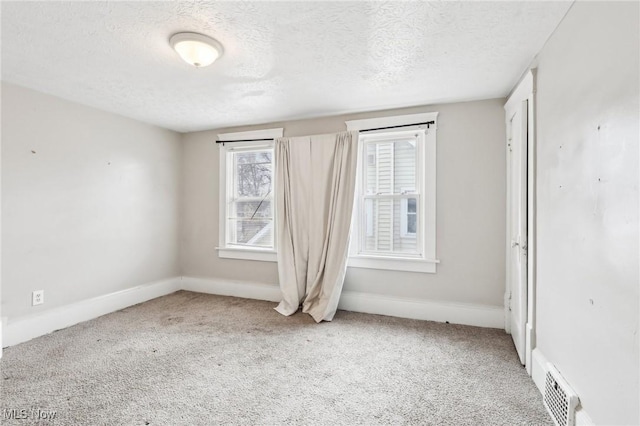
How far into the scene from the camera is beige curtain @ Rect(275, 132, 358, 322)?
11.3ft

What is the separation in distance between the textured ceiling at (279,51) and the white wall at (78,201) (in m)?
0.37

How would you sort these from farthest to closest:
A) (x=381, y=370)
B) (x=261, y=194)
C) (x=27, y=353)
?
(x=261, y=194) < (x=27, y=353) < (x=381, y=370)

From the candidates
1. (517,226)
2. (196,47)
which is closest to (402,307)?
(517,226)

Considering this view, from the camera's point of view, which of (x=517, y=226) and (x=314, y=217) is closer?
(x=517, y=226)

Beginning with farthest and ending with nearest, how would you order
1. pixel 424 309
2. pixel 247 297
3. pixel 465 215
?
pixel 247 297 < pixel 424 309 < pixel 465 215

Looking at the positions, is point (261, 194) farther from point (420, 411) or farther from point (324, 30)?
point (420, 411)

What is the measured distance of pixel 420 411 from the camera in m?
1.85

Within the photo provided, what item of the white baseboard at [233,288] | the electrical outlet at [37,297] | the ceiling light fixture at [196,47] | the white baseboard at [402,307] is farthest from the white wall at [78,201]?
the ceiling light fixture at [196,47]

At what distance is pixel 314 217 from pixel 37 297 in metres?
2.82

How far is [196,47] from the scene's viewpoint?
2.00 meters

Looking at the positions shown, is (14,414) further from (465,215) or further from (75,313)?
(465,215)

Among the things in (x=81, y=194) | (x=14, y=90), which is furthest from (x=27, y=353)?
(x=14, y=90)

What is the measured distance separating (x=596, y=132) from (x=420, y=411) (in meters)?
1.76

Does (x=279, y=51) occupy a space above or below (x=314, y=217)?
above
